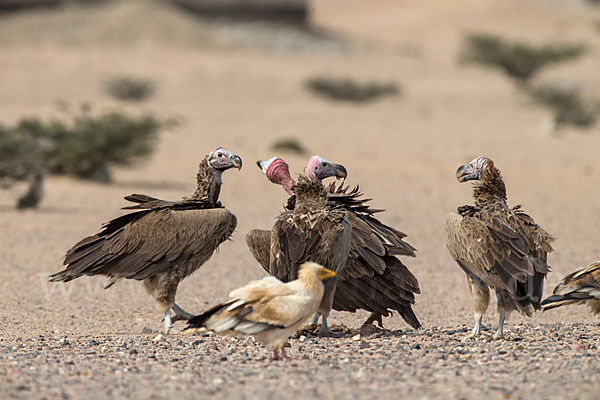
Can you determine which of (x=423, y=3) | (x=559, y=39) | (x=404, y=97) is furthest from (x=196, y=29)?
(x=423, y=3)

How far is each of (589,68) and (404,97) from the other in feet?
54.2

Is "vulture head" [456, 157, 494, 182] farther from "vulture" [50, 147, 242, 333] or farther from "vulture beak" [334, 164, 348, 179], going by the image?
"vulture" [50, 147, 242, 333]

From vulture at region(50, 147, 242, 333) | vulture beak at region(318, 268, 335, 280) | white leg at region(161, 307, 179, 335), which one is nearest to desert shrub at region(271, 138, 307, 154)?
vulture at region(50, 147, 242, 333)

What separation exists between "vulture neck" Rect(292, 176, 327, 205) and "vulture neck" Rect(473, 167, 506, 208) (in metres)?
1.26

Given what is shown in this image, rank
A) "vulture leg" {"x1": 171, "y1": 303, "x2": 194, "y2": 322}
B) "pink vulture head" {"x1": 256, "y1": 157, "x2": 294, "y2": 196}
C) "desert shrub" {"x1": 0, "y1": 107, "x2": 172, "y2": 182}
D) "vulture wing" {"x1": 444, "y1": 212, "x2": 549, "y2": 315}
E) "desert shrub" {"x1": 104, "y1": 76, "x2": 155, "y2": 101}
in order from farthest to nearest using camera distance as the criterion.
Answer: "desert shrub" {"x1": 104, "y1": 76, "x2": 155, "y2": 101}
"desert shrub" {"x1": 0, "y1": 107, "x2": 172, "y2": 182}
"pink vulture head" {"x1": 256, "y1": 157, "x2": 294, "y2": 196}
"vulture leg" {"x1": 171, "y1": 303, "x2": 194, "y2": 322}
"vulture wing" {"x1": 444, "y1": 212, "x2": 549, "y2": 315}

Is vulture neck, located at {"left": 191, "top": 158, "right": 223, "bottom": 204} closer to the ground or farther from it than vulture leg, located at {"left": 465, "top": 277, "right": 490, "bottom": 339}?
farther from it

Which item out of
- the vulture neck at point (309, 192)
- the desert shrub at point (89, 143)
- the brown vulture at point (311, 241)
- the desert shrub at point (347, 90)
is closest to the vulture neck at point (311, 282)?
A: the brown vulture at point (311, 241)

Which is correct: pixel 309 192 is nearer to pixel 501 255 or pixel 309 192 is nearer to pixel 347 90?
pixel 501 255

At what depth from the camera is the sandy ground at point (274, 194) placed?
5789mm

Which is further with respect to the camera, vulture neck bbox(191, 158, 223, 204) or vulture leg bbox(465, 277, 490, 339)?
vulture neck bbox(191, 158, 223, 204)

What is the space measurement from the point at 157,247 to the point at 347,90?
25.7 metres

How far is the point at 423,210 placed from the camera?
1650 cm

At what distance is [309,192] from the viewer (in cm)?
755

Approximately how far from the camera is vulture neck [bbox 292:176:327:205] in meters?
7.54
